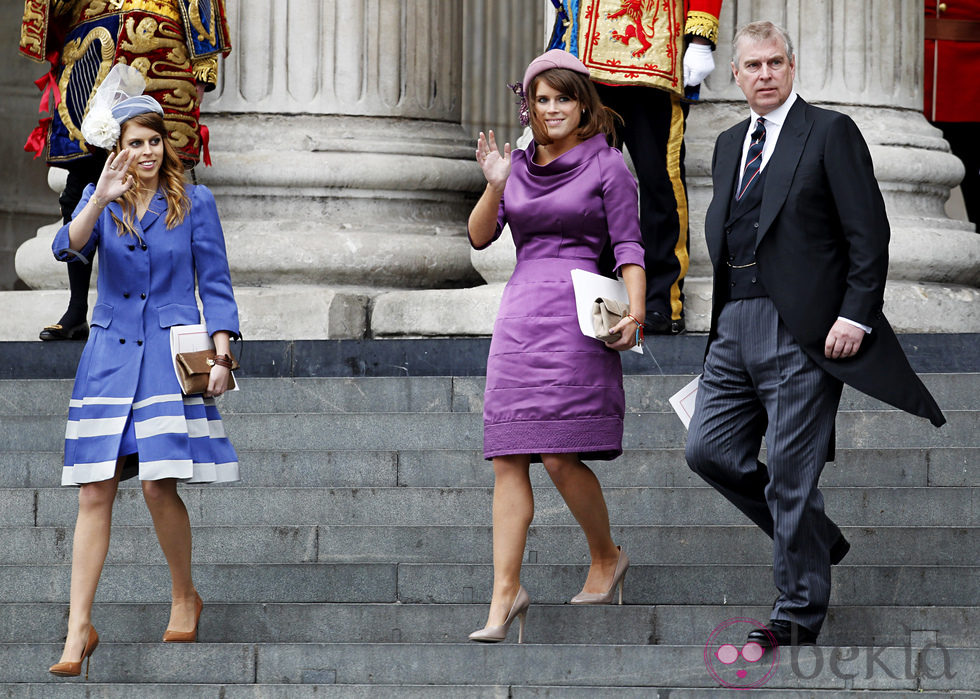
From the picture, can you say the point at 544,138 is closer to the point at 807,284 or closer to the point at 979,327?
the point at 807,284

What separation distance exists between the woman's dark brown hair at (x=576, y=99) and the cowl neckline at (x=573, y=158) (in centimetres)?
3

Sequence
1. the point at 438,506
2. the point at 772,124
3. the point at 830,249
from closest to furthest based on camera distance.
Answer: the point at 830,249, the point at 772,124, the point at 438,506

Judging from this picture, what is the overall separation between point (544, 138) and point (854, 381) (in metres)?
1.23

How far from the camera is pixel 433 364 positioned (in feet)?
28.2

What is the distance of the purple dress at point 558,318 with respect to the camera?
559cm

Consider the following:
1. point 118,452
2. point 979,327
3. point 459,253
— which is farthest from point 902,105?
point 118,452

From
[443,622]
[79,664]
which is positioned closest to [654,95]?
[443,622]

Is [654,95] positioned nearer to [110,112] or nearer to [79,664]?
[110,112]

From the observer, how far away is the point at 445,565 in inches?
241

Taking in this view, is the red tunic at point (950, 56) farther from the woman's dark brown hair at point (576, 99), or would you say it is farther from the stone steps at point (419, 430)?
the woman's dark brown hair at point (576, 99)

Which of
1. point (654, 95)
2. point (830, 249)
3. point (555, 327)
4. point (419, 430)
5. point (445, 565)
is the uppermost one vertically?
point (654, 95)

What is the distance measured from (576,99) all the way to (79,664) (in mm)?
2209

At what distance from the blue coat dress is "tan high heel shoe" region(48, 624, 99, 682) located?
45 centimetres

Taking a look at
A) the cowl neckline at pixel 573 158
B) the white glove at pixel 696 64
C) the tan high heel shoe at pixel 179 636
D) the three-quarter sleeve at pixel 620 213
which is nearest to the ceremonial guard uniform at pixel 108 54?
the white glove at pixel 696 64
